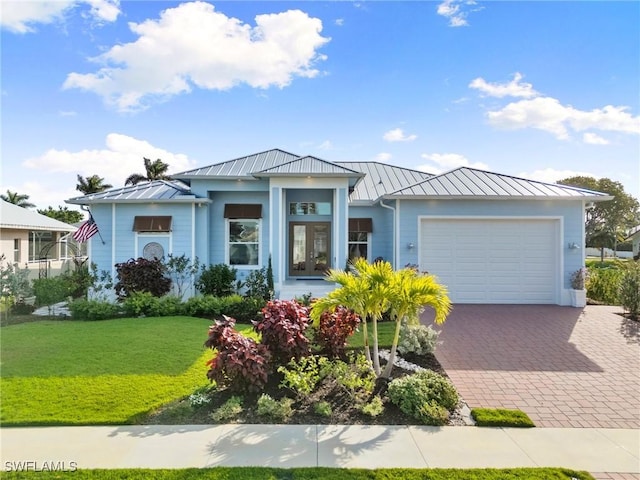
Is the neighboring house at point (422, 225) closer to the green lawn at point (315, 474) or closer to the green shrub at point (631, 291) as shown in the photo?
the green shrub at point (631, 291)

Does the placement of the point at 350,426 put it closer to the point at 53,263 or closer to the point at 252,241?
the point at 252,241

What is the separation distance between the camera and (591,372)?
6703mm

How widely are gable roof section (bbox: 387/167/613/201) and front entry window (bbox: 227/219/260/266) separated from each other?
5.44m

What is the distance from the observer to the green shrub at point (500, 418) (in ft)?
15.5

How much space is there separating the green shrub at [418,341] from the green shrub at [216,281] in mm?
7460

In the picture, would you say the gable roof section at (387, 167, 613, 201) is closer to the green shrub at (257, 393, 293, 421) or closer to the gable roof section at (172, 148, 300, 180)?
the gable roof section at (172, 148, 300, 180)

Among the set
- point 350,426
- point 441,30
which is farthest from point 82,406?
point 441,30

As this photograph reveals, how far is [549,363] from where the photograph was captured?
23.4ft

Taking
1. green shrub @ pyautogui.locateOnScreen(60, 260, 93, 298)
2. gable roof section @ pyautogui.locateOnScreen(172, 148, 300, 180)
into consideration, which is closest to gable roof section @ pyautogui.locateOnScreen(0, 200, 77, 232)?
green shrub @ pyautogui.locateOnScreen(60, 260, 93, 298)

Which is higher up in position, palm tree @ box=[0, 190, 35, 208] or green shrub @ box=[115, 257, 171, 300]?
palm tree @ box=[0, 190, 35, 208]

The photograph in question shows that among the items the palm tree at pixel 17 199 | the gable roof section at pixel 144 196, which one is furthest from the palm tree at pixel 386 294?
the palm tree at pixel 17 199

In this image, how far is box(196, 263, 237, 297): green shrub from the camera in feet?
42.1

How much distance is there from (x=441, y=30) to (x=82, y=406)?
1300cm

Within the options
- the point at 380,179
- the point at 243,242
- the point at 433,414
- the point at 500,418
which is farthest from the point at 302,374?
the point at 380,179
